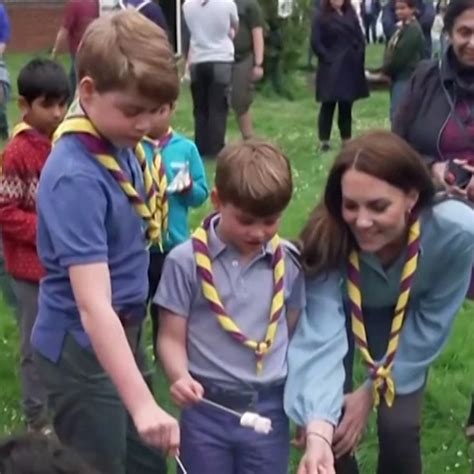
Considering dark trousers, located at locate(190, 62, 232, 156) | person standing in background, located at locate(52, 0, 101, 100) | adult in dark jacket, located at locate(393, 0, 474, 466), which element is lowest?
dark trousers, located at locate(190, 62, 232, 156)

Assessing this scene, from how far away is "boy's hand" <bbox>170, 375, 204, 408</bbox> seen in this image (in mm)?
3148

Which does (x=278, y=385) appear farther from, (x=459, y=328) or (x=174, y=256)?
(x=459, y=328)

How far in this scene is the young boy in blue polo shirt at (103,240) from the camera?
2.76m

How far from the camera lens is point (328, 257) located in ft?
11.1

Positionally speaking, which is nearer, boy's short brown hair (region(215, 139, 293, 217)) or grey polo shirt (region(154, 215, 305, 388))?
boy's short brown hair (region(215, 139, 293, 217))

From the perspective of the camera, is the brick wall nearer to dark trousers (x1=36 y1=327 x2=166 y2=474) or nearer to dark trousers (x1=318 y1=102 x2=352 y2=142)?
dark trousers (x1=318 y1=102 x2=352 y2=142)

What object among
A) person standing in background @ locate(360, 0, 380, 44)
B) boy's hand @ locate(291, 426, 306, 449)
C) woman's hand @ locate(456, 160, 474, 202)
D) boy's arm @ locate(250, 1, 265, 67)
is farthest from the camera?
person standing in background @ locate(360, 0, 380, 44)

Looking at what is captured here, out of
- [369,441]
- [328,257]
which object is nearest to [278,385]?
[328,257]

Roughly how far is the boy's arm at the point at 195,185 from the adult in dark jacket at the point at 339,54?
6816 millimetres

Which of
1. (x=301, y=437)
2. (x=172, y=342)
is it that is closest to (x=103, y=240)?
(x=172, y=342)

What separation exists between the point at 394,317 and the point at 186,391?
2.24 ft

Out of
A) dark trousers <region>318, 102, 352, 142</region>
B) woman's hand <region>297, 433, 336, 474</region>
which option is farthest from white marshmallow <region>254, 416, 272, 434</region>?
dark trousers <region>318, 102, 352, 142</region>

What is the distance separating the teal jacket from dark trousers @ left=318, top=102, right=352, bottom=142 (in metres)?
6.97

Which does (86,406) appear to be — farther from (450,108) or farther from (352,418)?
(450,108)
